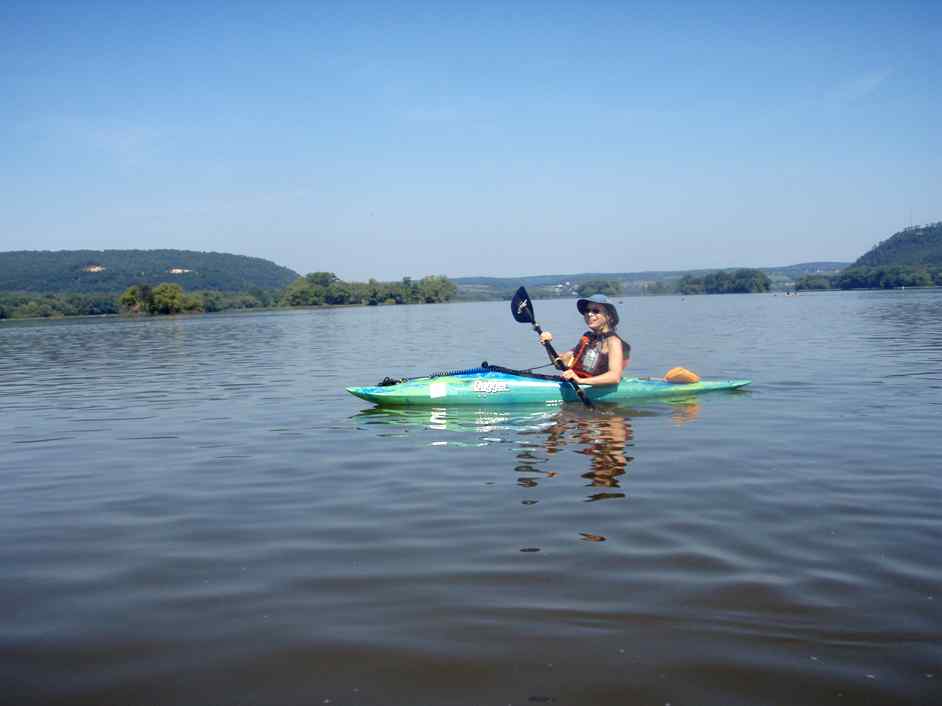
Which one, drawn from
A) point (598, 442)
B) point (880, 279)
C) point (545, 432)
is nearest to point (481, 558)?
point (598, 442)

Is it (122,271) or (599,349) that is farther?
(122,271)

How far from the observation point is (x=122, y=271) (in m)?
142

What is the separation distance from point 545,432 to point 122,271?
491 ft

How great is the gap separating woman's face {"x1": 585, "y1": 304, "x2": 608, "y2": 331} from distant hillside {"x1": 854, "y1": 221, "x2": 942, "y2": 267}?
158094 mm

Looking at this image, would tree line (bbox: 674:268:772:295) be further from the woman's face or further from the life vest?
the woman's face

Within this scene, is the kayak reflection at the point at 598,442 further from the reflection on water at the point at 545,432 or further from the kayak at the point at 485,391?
the kayak at the point at 485,391

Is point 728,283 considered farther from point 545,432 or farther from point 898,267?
point 545,432

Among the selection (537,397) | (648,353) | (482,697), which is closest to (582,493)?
(482,697)

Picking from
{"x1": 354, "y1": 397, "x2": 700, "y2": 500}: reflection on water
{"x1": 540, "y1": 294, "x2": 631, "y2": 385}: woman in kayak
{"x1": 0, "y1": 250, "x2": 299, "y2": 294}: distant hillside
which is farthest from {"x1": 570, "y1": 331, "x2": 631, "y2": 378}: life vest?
{"x1": 0, "y1": 250, "x2": 299, "y2": 294}: distant hillside

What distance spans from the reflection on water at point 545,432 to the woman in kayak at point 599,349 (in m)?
0.50

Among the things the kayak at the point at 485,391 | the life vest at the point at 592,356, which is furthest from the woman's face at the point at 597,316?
the kayak at the point at 485,391

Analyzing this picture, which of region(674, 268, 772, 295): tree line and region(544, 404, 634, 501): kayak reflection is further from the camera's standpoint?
region(674, 268, 772, 295): tree line

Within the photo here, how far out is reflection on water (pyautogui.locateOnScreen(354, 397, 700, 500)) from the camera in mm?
7234

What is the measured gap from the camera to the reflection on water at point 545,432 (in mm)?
→ 7234
